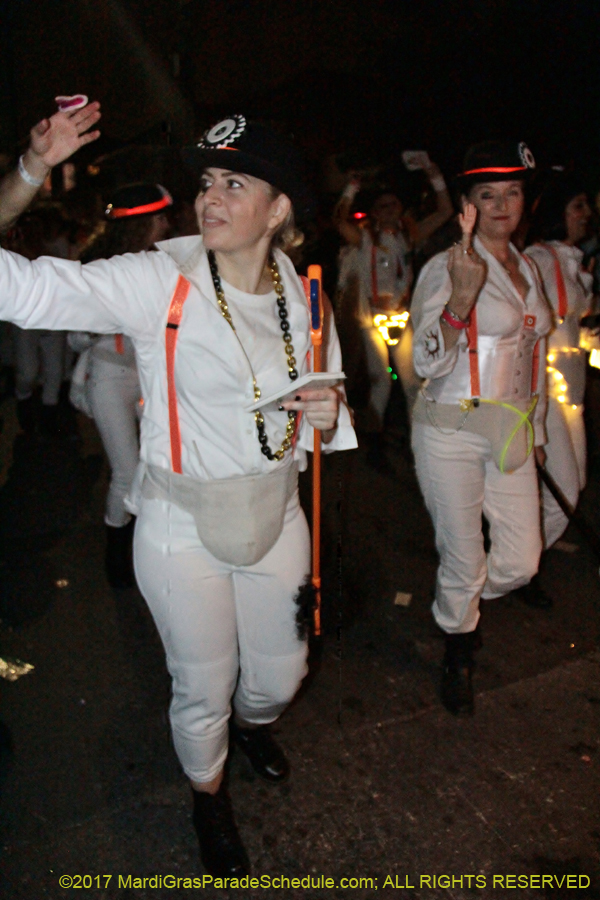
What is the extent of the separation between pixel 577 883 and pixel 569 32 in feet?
33.1

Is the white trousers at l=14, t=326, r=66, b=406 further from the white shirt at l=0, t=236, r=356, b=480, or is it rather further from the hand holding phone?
the white shirt at l=0, t=236, r=356, b=480

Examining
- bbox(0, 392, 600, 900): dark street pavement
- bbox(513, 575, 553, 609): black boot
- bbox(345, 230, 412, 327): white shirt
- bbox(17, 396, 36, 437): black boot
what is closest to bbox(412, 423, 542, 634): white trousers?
bbox(0, 392, 600, 900): dark street pavement

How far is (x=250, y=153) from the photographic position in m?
2.04

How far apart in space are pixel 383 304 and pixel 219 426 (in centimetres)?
424

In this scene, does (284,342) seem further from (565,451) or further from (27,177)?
(565,451)

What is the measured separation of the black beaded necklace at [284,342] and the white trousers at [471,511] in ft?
3.34

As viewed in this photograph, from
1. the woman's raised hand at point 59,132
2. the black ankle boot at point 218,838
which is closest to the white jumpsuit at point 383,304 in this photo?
the black ankle boot at point 218,838

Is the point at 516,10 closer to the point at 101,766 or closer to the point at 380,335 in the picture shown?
the point at 380,335

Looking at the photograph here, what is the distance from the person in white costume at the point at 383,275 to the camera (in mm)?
6008

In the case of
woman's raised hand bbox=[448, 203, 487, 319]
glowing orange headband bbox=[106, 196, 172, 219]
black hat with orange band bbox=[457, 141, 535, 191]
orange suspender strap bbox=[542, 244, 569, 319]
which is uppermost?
black hat with orange band bbox=[457, 141, 535, 191]

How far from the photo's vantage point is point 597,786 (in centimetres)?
274

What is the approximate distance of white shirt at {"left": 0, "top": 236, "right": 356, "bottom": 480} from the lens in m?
1.85

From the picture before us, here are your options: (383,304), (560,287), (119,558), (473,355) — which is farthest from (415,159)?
(119,558)

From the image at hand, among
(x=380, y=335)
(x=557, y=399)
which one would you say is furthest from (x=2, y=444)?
(x=557, y=399)
